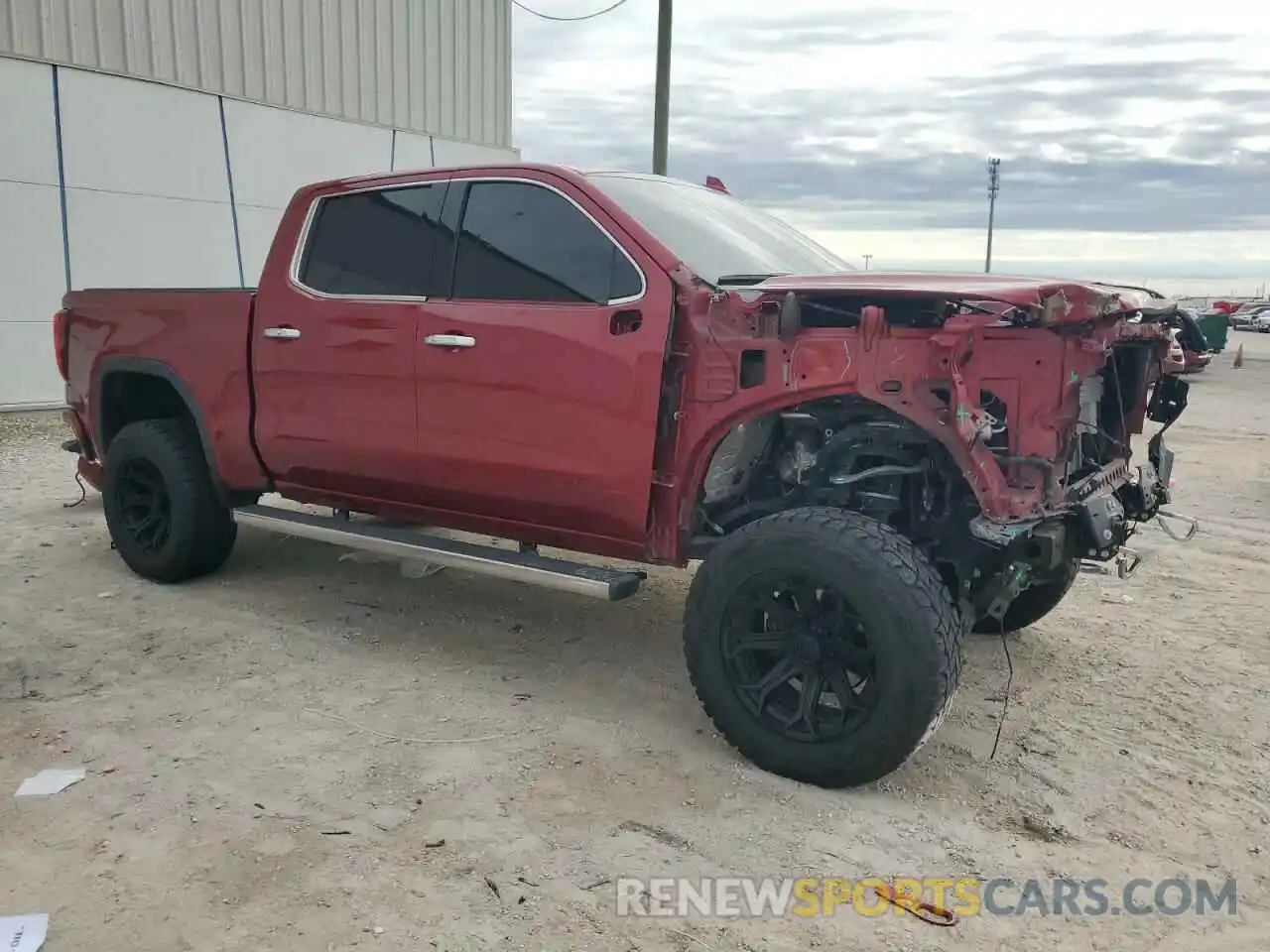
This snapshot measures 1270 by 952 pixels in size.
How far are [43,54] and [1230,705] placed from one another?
12.4 m

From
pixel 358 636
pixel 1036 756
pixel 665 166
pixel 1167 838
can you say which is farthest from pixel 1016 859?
pixel 665 166

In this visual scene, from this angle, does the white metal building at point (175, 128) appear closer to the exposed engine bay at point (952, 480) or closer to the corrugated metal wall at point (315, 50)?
the corrugated metal wall at point (315, 50)

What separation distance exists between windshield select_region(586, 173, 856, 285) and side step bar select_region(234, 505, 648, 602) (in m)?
1.18

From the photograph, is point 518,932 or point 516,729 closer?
point 518,932

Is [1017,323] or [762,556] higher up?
[1017,323]

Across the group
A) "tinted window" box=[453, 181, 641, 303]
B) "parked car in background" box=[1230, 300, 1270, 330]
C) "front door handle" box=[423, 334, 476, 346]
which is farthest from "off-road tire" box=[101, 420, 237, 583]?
"parked car in background" box=[1230, 300, 1270, 330]

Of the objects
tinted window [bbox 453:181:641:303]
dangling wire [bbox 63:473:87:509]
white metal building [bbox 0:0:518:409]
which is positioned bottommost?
dangling wire [bbox 63:473:87:509]

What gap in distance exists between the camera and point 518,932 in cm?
267

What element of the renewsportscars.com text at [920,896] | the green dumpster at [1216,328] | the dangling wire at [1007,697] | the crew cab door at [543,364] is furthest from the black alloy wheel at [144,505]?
the green dumpster at [1216,328]

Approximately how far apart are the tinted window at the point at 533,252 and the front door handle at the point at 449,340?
18 centimetres

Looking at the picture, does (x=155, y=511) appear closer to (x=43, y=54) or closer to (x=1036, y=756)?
(x=1036, y=756)

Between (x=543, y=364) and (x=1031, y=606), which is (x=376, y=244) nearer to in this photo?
(x=543, y=364)

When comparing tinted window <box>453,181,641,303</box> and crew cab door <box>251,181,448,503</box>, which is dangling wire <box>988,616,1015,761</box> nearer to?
tinted window <box>453,181,641,303</box>

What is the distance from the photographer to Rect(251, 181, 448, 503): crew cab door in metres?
4.50
